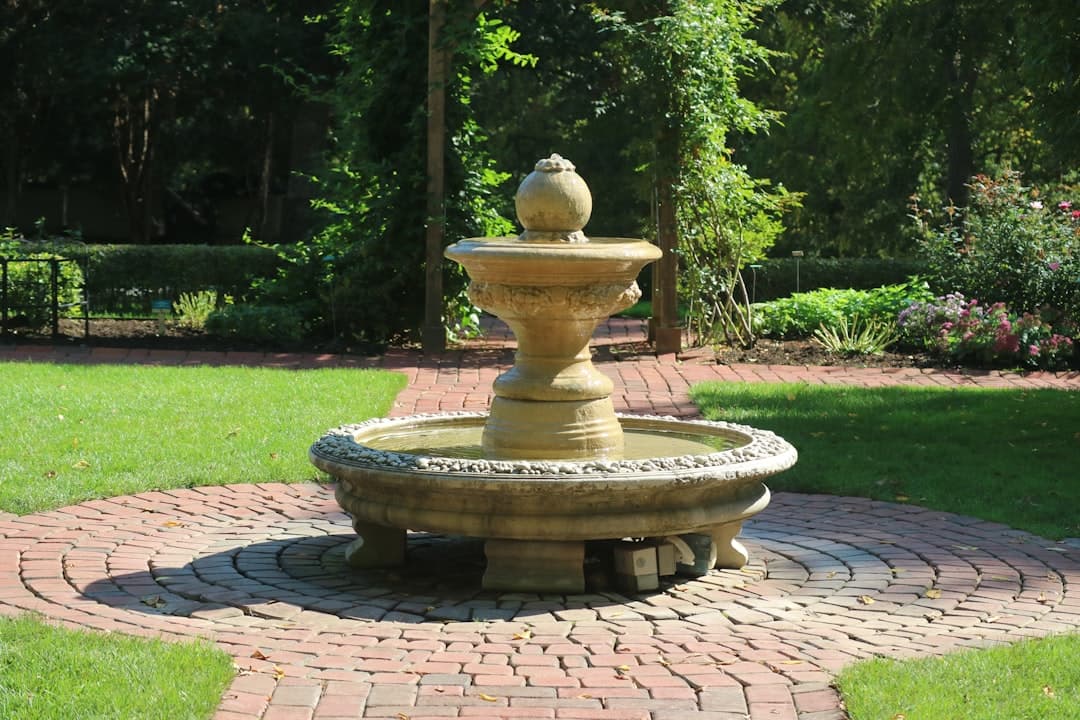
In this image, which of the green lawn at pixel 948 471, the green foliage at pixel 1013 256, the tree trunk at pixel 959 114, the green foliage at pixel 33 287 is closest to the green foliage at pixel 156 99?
the green foliage at pixel 33 287

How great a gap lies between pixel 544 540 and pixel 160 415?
546cm

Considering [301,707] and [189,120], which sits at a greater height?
[189,120]

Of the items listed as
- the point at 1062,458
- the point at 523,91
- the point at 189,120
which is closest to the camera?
the point at 1062,458

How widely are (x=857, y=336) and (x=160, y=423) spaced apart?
860cm

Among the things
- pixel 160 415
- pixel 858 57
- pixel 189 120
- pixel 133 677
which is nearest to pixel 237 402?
pixel 160 415

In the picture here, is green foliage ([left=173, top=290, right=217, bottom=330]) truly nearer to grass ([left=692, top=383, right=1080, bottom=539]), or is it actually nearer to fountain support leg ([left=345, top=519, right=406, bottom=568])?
grass ([left=692, top=383, right=1080, bottom=539])

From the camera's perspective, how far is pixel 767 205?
1614 centimetres

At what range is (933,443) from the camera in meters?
10.2

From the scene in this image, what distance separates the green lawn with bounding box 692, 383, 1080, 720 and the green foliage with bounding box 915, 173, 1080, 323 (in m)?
3.61

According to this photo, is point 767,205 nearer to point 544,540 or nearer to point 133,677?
point 544,540

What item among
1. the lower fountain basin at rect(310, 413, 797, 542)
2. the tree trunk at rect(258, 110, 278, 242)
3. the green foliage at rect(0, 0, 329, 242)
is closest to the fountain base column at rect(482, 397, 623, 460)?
the lower fountain basin at rect(310, 413, 797, 542)

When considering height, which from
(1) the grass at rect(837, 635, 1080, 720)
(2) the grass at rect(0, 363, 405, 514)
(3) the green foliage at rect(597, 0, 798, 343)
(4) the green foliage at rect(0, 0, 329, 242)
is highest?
(4) the green foliage at rect(0, 0, 329, 242)

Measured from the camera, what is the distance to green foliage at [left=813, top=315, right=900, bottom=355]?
15.6 m

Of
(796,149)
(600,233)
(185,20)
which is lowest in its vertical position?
(600,233)
